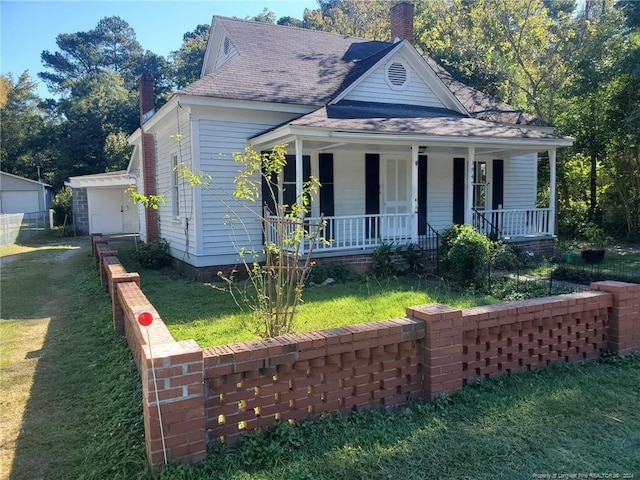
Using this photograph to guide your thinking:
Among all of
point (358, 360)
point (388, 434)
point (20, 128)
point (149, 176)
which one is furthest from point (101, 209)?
point (388, 434)

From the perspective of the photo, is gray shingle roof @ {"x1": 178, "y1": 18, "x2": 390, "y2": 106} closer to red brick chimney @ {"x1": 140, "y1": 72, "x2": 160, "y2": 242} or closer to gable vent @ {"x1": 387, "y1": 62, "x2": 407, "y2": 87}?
gable vent @ {"x1": 387, "y1": 62, "x2": 407, "y2": 87}

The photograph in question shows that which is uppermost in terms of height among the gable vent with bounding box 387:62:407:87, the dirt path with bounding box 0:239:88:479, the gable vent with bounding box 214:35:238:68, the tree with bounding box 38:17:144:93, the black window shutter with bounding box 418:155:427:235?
the tree with bounding box 38:17:144:93

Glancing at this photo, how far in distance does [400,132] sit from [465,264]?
315cm

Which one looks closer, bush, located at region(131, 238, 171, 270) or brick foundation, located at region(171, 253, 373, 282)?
brick foundation, located at region(171, 253, 373, 282)

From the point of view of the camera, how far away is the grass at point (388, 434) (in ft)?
9.50

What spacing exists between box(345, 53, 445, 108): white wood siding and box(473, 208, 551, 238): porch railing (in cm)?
353

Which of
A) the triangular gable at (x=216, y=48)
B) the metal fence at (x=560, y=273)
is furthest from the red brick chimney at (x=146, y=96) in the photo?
the metal fence at (x=560, y=273)

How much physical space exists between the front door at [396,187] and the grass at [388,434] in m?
8.29

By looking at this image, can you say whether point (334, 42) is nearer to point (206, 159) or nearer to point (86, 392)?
point (206, 159)

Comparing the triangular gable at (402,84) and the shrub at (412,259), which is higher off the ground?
the triangular gable at (402,84)

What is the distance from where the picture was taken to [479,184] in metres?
14.2

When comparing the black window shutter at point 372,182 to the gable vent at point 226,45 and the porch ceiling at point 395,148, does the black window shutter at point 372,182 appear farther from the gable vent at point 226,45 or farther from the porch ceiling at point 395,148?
the gable vent at point 226,45

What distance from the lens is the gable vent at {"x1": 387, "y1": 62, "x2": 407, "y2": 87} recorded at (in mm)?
12477

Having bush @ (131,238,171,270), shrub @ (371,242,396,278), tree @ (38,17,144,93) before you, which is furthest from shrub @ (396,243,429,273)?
tree @ (38,17,144,93)
